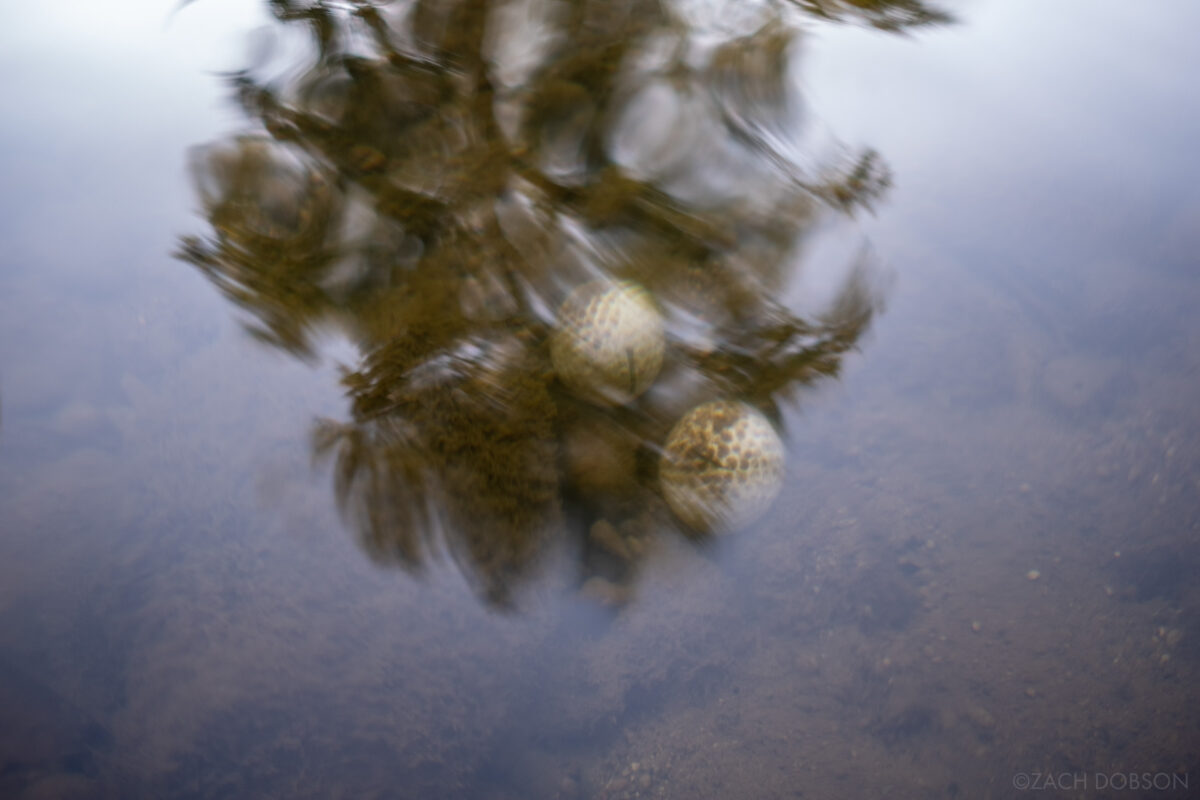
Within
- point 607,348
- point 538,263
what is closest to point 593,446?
point 607,348

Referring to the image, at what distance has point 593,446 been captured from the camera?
6.07ft

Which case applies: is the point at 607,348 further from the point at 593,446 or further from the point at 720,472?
the point at 720,472

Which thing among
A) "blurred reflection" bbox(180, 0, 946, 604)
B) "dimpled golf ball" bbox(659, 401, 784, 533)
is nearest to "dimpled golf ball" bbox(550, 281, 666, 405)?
"blurred reflection" bbox(180, 0, 946, 604)

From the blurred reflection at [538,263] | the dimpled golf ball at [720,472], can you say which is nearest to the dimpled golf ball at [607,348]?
the blurred reflection at [538,263]

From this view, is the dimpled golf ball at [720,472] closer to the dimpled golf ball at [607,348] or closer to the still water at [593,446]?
the still water at [593,446]

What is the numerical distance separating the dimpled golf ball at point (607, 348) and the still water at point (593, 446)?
0.05 ft

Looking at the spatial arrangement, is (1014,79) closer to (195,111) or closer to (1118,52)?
(1118,52)

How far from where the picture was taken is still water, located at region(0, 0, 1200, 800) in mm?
1552

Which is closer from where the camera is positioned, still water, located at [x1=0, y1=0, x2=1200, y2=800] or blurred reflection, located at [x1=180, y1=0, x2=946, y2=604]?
still water, located at [x1=0, y1=0, x2=1200, y2=800]

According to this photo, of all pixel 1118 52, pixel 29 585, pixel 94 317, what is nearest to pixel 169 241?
pixel 94 317

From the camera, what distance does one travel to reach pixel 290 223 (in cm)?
230

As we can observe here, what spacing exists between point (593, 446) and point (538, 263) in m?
0.74

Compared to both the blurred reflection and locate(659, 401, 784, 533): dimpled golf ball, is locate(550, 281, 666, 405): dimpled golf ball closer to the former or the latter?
the blurred reflection

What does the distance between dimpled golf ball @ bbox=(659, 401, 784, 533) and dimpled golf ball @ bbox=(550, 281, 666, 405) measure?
23 cm
